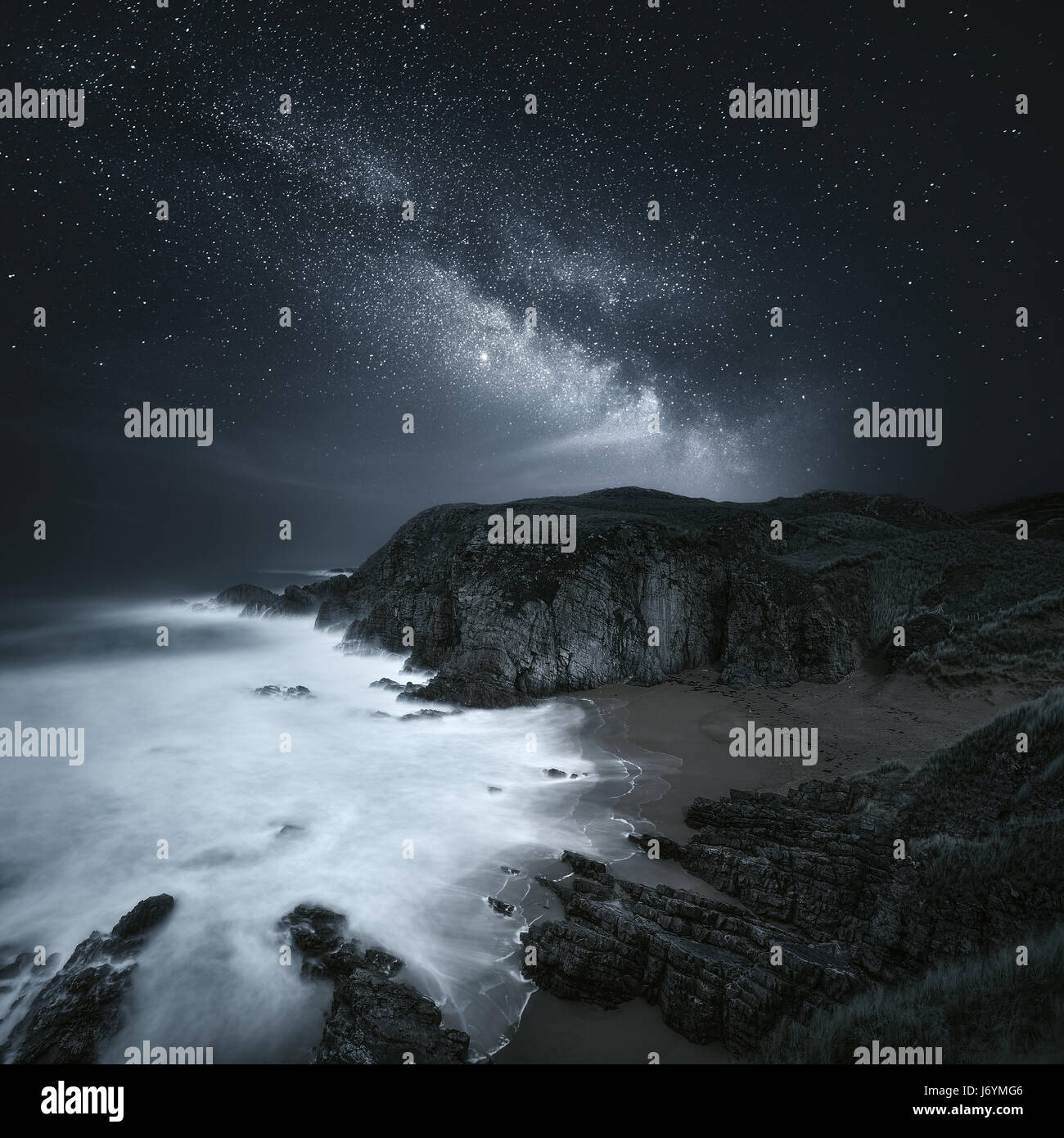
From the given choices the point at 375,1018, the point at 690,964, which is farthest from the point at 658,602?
the point at 375,1018

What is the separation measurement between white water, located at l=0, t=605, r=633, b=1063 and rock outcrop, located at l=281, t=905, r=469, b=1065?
1.40ft

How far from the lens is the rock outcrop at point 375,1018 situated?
593cm

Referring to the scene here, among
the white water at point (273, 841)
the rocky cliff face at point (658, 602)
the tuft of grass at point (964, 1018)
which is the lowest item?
the white water at point (273, 841)

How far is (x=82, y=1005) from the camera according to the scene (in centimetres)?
717

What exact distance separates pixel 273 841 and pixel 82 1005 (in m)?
→ 5.01

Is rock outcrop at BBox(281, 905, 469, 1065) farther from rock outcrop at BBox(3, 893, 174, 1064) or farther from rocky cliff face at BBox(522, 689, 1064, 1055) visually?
rock outcrop at BBox(3, 893, 174, 1064)

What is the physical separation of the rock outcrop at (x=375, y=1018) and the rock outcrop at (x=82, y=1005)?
2613 mm

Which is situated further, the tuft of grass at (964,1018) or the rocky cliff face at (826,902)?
the rocky cliff face at (826,902)

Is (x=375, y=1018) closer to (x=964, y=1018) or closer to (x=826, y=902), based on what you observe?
(x=964, y=1018)

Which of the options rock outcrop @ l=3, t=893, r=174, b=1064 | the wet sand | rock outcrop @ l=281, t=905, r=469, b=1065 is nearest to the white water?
rock outcrop @ l=3, t=893, r=174, b=1064

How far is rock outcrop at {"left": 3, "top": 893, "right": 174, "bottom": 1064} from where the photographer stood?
670cm

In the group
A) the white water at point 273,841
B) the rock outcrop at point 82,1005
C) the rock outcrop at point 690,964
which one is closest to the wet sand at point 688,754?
the rock outcrop at point 690,964

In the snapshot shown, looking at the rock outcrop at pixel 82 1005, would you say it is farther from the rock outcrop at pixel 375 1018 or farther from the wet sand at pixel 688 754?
the wet sand at pixel 688 754
